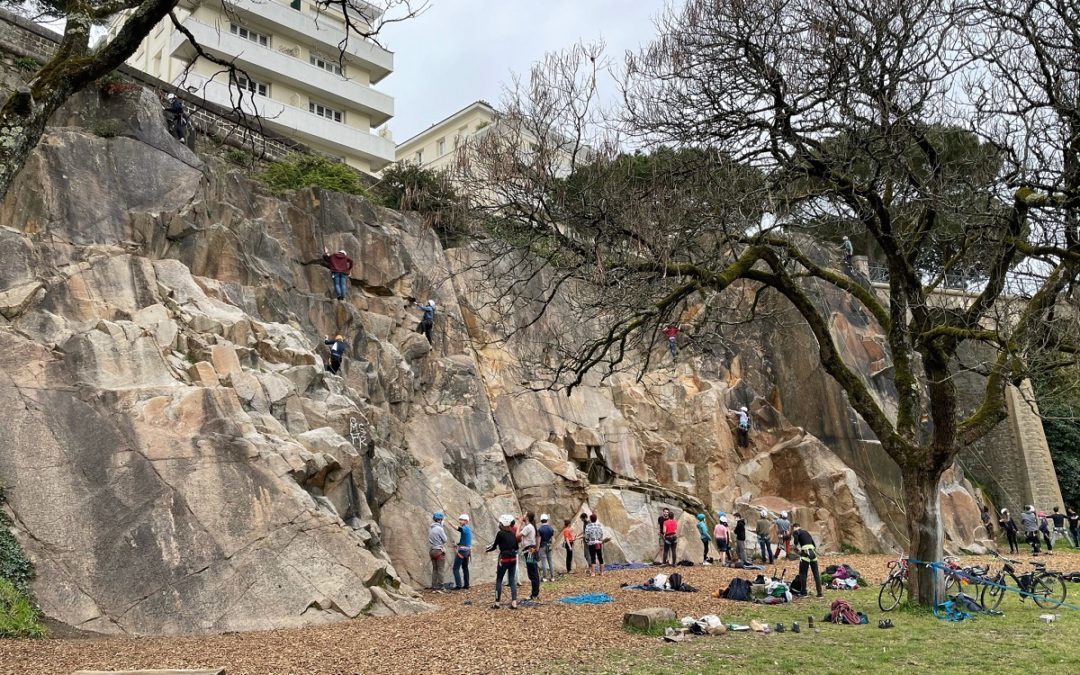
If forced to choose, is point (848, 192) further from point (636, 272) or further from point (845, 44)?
point (636, 272)

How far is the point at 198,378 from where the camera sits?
582 inches

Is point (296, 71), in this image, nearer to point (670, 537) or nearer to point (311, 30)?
point (311, 30)

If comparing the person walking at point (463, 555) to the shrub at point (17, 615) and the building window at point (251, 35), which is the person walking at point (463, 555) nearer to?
the shrub at point (17, 615)

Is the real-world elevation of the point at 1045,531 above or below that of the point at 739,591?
below

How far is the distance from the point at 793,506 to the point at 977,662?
62.4 ft

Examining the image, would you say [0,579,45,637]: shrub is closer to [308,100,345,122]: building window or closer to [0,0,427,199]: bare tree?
[0,0,427,199]: bare tree

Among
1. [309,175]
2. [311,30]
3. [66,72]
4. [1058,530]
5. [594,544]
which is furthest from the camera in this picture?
[311,30]

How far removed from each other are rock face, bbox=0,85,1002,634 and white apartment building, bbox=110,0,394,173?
12687 millimetres

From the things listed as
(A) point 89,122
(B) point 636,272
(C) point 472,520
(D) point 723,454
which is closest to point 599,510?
(C) point 472,520

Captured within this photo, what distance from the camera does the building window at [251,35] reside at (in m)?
36.2

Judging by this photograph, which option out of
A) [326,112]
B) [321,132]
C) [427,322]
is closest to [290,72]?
[326,112]

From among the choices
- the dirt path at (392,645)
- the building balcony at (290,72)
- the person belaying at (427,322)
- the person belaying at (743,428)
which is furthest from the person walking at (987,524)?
the building balcony at (290,72)

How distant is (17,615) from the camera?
10.3 m

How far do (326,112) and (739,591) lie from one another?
32.8m
